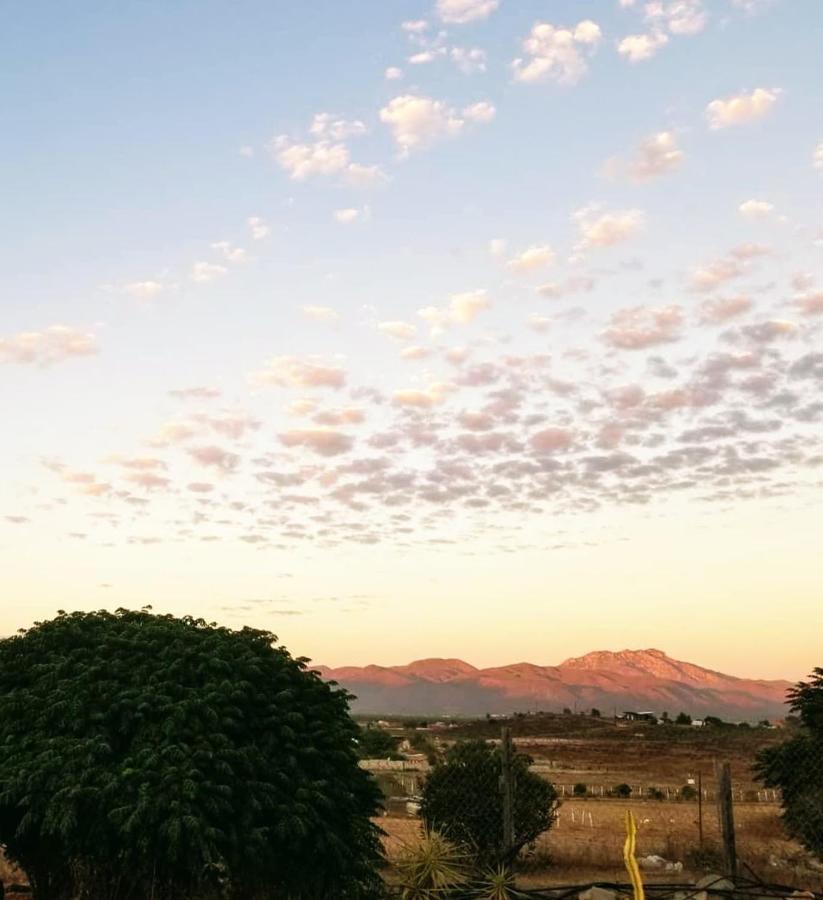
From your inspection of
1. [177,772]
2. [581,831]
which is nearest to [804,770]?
[177,772]

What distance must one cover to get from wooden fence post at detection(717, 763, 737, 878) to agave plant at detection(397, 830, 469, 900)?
3642mm

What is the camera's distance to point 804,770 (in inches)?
774

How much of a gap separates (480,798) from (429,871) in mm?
8672

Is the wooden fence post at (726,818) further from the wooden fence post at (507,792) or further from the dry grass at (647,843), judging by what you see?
the dry grass at (647,843)

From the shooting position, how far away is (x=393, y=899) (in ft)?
43.8

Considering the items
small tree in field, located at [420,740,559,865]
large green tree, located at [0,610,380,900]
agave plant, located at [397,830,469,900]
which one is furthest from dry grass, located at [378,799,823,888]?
large green tree, located at [0,610,380,900]

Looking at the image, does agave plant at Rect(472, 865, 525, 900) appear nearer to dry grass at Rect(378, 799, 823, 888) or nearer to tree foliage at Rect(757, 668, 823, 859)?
dry grass at Rect(378, 799, 823, 888)

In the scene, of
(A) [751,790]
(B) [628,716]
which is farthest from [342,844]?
(B) [628,716]

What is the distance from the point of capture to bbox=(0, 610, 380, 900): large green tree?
1185 cm

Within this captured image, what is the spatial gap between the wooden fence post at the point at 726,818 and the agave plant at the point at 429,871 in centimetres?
364

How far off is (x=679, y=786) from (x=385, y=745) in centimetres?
2112

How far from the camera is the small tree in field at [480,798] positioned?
65.9ft

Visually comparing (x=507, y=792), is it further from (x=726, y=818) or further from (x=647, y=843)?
(x=647, y=843)

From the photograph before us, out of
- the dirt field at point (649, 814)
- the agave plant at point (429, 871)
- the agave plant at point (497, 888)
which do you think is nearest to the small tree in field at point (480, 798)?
the dirt field at point (649, 814)
